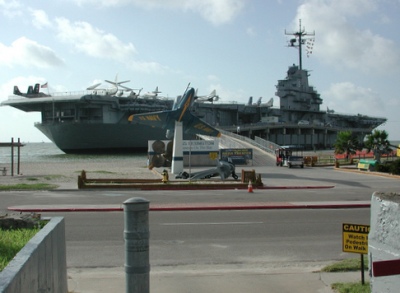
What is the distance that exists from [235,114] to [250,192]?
87.5 metres

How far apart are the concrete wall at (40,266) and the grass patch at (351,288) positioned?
3.81m

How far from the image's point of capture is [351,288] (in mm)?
6805

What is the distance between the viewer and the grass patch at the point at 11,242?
4.53 metres

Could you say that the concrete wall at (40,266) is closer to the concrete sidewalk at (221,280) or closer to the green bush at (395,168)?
the concrete sidewalk at (221,280)

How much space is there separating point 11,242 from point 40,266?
725 mm

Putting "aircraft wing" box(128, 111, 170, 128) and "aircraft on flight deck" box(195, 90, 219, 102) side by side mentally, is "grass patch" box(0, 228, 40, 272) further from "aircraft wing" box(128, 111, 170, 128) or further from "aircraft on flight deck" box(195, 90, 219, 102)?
"aircraft on flight deck" box(195, 90, 219, 102)

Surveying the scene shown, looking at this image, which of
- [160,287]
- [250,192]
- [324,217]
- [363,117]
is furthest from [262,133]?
[160,287]

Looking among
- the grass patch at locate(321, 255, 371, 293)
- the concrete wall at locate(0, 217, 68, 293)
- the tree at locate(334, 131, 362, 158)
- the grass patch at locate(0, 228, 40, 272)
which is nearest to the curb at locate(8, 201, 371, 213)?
the grass patch at locate(321, 255, 371, 293)

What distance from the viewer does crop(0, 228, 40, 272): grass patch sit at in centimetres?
453

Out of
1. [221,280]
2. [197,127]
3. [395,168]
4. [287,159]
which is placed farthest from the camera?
[287,159]

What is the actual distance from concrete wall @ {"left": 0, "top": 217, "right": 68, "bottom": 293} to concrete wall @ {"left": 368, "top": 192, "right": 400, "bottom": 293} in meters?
2.85

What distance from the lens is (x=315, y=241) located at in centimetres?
1117

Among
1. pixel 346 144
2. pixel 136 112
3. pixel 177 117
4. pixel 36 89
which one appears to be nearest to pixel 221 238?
pixel 177 117

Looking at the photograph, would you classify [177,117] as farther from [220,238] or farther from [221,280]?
[221,280]
